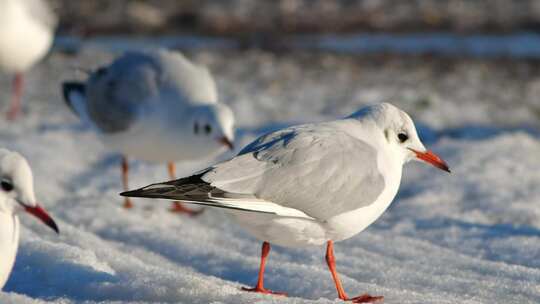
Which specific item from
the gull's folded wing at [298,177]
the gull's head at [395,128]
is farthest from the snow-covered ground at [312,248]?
the gull's head at [395,128]

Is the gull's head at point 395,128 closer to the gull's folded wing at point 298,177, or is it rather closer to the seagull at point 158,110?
the gull's folded wing at point 298,177

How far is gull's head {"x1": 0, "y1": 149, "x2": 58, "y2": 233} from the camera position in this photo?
365 centimetres

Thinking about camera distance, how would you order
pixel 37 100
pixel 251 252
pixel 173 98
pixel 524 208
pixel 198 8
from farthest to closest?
1. pixel 198 8
2. pixel 37 100
3. pixel 173 98
4. pixel 524 208
5. pixel 251 252

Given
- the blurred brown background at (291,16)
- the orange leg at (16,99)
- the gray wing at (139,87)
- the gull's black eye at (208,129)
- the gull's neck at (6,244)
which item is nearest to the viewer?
the gull's neck at (6,244)

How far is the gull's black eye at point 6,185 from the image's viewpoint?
12.0 feet

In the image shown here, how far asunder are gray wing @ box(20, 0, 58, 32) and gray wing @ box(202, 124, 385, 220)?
6.60m

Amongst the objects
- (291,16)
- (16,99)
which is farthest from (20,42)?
(291,16)

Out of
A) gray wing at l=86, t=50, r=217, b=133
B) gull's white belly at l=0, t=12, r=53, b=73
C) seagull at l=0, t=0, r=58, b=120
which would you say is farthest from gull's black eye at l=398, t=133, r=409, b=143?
gull's white belly at l=0, t=12, r=53, b=73

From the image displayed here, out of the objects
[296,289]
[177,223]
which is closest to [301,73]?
[177,223]

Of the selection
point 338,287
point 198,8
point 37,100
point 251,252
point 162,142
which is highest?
point 198,8

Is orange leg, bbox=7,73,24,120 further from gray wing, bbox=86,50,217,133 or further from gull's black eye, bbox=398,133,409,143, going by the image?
gull's black eye, bbox=398,133,409,143

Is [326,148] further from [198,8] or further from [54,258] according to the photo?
[198,8]

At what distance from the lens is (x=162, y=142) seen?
6.09 metres

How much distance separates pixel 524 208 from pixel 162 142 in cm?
229
